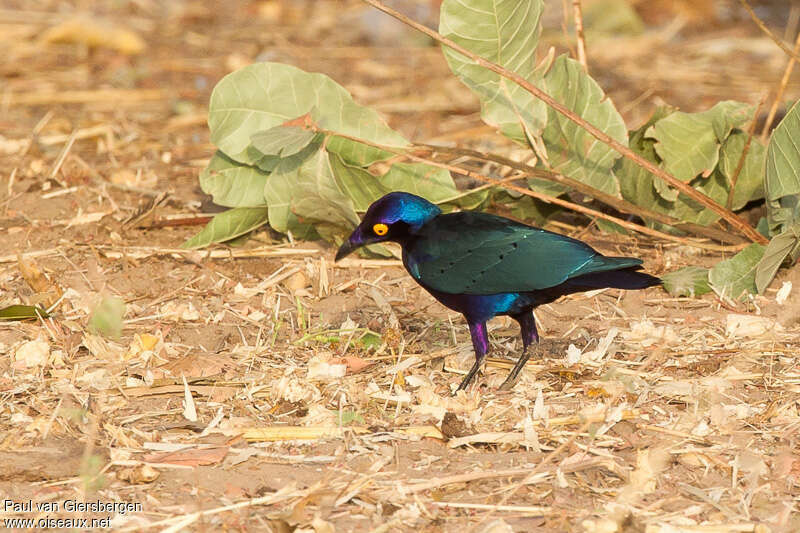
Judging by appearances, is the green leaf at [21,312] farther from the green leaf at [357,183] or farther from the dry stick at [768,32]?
the dry stick at [768,32]

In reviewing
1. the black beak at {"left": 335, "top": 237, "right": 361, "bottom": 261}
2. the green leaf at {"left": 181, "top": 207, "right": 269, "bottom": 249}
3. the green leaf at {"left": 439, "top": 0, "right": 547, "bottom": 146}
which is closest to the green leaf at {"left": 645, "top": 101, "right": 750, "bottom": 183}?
the green leaf at {"left": 439, "top": 0, "right": 547, "bottom": 146}

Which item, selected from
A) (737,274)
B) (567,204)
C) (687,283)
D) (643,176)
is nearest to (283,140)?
(567,204)

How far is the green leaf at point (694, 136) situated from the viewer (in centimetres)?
480

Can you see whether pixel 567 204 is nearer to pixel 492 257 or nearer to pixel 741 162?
pixel 741 162

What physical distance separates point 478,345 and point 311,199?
1293mm

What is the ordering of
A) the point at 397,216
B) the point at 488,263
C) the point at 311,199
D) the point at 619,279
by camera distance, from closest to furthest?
the point at 619,279, the point at 488,263, the point at 397,216, the point at 311,199

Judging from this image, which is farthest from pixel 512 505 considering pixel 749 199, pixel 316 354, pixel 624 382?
pixel 749 199

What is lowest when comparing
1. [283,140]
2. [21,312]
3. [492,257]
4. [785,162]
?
[21,312]

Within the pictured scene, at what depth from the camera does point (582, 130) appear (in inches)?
188

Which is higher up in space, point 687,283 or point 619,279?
point 619,279

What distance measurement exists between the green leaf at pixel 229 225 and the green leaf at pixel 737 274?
6.36 feet

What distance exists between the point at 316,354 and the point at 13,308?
3.68 feet

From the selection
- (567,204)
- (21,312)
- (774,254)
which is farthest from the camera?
(567,204)

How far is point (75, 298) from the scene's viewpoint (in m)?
4.27
